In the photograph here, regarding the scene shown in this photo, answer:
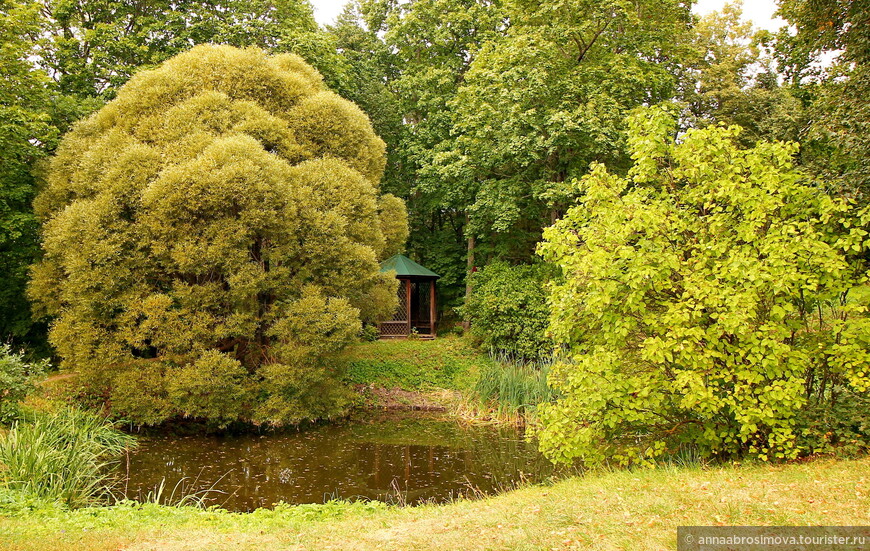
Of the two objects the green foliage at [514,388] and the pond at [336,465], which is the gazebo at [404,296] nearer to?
the green foliage at [514,388]

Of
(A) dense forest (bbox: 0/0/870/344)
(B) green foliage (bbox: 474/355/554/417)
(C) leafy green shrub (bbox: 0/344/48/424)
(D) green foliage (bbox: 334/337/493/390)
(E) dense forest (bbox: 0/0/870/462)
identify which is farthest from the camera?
(D) green foliage (bbox: 334/337/493/390)

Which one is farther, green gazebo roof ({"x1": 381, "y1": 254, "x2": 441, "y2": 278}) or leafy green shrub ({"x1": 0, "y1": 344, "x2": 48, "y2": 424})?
green gazebo roof ({"x1": 381, "y1": 254, "x2": 441, "y2": 278})

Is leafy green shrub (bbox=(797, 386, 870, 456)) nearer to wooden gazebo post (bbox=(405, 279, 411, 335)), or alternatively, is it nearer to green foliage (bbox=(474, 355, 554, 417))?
green foliage (bbox=(474, 355, 554, 417))

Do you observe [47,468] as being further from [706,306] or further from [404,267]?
[404,267]

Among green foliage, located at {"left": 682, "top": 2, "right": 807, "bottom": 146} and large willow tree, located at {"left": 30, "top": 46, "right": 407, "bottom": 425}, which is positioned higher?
green foliage, located at {"left": 682, "top": 2, "right": 807, "bottom": 146}

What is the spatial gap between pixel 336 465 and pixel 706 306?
6.83 meters

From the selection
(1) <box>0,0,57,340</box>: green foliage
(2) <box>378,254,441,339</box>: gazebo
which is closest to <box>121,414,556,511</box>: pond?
(1) <box>0,0,57,340</box>: green foliage

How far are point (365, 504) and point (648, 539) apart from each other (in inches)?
156

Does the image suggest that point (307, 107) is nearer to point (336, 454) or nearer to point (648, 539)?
point (336, 454)

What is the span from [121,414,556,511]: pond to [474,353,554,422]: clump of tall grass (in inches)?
25.7

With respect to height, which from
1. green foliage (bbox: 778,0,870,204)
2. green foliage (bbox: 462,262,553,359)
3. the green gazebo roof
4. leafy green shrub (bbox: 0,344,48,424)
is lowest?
leafy green shrub (bbox: 0,344,48,424)

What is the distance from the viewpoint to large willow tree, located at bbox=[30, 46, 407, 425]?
458 inches

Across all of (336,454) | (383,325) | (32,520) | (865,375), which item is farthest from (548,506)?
(383,325)

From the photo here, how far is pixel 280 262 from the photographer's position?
13.0 meters
